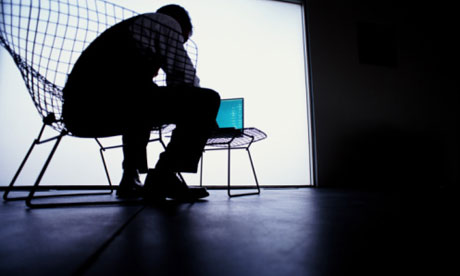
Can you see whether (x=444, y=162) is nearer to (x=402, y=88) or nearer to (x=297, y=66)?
(x=402, y=88)

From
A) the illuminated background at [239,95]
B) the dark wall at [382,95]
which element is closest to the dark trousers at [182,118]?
the illuminated background at [239,95]

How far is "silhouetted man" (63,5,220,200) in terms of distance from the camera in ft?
3.64

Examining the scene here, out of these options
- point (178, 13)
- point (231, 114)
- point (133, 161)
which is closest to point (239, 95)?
point (231, 114)

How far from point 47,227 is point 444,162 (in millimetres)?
4805

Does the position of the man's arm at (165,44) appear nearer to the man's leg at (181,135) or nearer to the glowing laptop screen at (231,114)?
the man's leg at (181,135)

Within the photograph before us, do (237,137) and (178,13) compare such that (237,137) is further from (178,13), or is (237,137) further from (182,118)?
(178,13)

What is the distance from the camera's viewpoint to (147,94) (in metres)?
1.15

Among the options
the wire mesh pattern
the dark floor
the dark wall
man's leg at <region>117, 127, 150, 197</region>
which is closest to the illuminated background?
the dark wall

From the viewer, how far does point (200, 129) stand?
1.28m

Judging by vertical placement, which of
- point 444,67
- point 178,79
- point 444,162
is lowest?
point 444,162

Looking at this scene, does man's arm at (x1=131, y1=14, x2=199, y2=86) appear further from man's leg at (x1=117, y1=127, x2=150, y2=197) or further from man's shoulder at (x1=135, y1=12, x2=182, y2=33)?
man's leg at (x1=117, y1=127, x2=150, y2=197)

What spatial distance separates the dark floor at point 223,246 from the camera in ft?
1.16

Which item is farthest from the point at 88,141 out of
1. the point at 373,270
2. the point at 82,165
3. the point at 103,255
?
the point at 373,270

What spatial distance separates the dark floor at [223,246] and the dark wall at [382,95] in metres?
2.85
